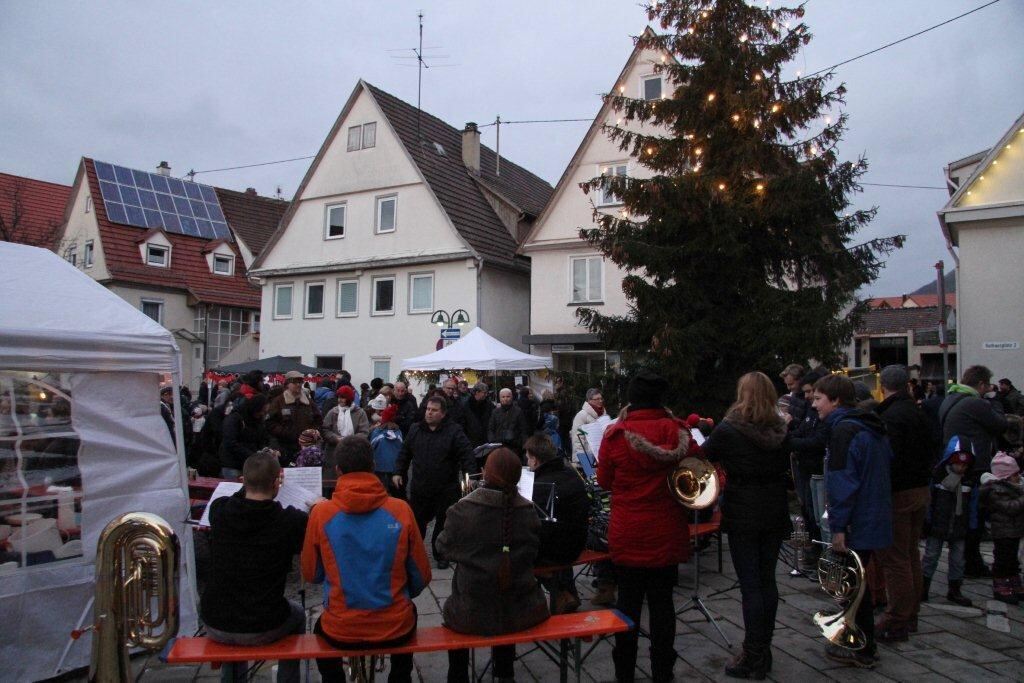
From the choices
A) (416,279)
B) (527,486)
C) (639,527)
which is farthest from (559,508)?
(416,279)

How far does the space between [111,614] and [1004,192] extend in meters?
18.2

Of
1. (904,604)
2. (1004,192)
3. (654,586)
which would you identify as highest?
(1004,192)

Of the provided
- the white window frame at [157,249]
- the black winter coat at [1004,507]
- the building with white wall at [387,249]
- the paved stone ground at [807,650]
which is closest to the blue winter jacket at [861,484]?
the paved stone ground at [807,650]

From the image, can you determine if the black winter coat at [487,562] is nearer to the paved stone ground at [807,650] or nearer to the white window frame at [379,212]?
the paved stone ground at [807,650]

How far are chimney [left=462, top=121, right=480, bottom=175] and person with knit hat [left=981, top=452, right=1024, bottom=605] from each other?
22.3 metres

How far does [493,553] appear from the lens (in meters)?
3.70

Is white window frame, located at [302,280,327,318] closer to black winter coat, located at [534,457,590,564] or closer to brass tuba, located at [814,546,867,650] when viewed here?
black winter coat, located at [534,457,590,564]

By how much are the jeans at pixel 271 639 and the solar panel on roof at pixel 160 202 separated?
3096 cm

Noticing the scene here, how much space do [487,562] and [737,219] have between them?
905 cm

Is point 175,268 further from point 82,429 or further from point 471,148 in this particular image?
point 82,429

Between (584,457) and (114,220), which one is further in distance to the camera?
(114,220)

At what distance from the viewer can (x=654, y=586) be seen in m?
4.31

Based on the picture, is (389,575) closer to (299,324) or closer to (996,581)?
(996,581)

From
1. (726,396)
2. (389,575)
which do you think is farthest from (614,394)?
(389,575)
